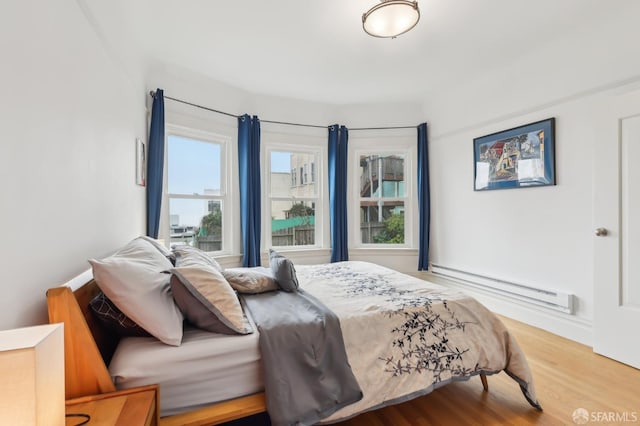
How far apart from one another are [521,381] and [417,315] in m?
0.73

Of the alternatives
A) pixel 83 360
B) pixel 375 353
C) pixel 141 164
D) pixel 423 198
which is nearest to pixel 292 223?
pixel 423 198

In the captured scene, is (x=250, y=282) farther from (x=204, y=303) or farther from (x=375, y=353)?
(x=375, y=353)

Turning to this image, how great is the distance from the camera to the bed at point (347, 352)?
1044 mm

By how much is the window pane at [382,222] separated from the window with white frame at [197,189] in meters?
1.91

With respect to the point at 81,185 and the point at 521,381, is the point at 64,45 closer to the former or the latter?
the point at 81,185

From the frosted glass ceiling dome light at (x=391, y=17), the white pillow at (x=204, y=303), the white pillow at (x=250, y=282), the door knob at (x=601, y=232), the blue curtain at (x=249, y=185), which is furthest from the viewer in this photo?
the blue curtain at (x=249, y=185)

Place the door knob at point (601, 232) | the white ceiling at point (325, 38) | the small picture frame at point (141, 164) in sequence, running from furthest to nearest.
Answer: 1. the small picture frame at point (141, 164)
2. the door knob at point (601, 232)
3. the white ceiling at point (325, 38)

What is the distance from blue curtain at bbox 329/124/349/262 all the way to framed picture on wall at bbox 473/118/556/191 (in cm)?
161

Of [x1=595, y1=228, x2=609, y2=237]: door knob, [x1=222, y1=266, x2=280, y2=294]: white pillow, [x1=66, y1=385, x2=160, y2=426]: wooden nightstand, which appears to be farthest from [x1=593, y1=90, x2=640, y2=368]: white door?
[x1=66, y1=385, x2=160, y2=426]: wooden nightstand

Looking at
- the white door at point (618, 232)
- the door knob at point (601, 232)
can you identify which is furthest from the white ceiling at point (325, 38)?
the door knob at point (601, 232)

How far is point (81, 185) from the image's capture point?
1425 millimetres

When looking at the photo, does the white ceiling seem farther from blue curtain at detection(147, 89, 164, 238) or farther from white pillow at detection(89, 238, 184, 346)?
white pillow at detection(89, 238, 184, 346)

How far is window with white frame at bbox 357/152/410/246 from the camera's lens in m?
4.29

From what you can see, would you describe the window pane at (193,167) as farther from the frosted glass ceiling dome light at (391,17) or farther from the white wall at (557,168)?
the white wall at (557,168)
